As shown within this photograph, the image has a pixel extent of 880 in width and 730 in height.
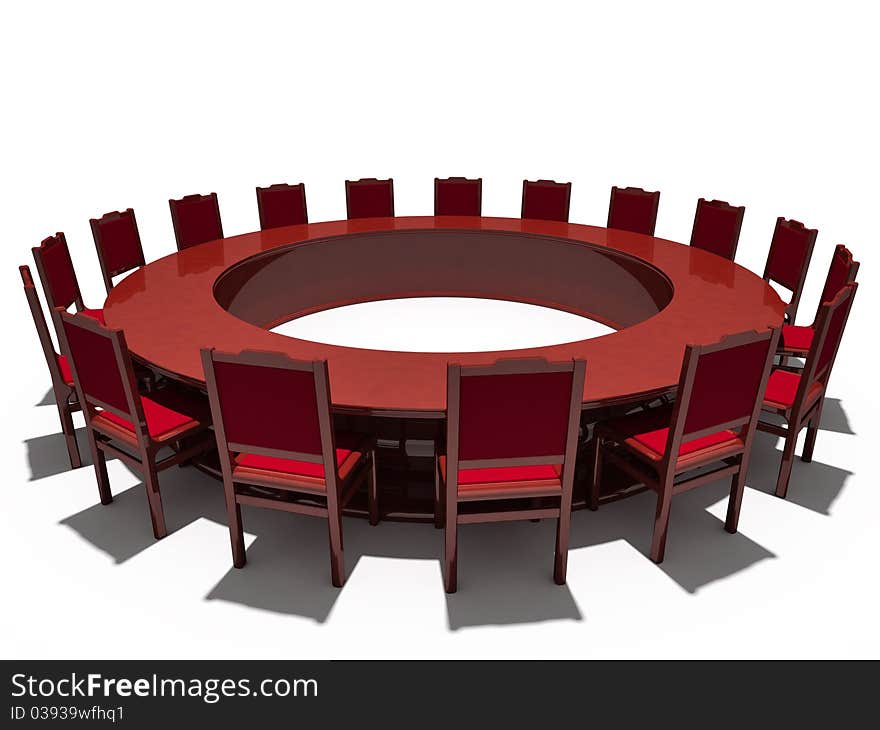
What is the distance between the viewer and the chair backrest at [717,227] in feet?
19.6

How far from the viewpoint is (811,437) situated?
441 cm

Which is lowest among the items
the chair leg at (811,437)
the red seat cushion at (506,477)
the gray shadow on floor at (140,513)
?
the gray shadow on floor at (140,513)

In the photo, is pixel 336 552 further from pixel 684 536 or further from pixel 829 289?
pixel 829 289

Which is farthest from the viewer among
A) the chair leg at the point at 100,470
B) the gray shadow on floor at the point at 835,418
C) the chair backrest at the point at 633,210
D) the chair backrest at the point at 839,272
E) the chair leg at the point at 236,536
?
the chair backrest at the point at 633,210

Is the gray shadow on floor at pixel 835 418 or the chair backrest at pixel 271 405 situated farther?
the gray shadow on floor at pixel 835 418

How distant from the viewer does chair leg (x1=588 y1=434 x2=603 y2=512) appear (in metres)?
3.80

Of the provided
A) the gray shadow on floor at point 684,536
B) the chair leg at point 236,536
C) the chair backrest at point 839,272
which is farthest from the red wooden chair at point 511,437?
the chair backrest at point 839,272

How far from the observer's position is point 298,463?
3.34 metres

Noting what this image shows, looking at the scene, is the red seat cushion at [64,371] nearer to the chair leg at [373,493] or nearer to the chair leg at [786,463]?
the chair leg at [373,493]

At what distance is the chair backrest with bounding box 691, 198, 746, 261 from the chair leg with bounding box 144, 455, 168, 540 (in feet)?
14.5

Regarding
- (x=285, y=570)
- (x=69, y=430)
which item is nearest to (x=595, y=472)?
(x=285, y=570)

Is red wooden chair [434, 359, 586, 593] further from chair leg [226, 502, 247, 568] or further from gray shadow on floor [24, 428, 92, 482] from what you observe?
gray shadow on floor [24, 428, 92, 482]

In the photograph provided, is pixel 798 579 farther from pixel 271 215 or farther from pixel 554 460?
pixel 271 215

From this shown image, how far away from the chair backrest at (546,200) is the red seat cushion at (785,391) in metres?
3.09
